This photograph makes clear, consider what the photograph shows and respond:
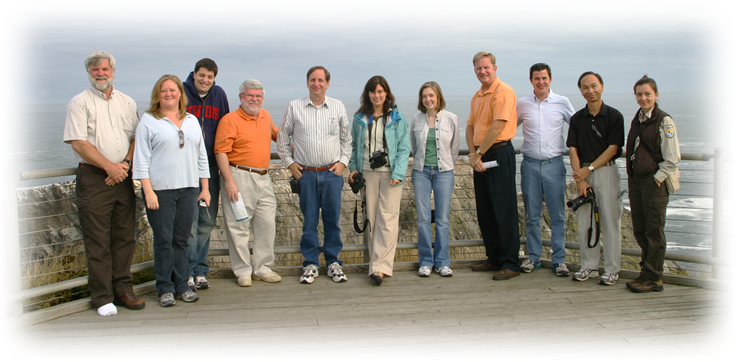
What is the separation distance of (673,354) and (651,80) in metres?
2.09

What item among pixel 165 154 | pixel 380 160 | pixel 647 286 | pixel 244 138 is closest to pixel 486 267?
pixel 647 286

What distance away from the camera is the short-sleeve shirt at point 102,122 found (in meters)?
3.55

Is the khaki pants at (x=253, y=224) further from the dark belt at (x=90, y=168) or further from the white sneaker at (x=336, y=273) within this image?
the dark belt at (x=90, y=168)

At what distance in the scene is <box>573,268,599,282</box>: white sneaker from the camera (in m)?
4.48

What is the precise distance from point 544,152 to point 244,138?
2.58m

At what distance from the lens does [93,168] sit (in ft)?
12.1

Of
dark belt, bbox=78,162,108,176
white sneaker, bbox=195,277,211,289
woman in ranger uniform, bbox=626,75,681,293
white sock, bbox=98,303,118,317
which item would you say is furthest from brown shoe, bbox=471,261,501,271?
dark belt, bbox=78,162,108,176

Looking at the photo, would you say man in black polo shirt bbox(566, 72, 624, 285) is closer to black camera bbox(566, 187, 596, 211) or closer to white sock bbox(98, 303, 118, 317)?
black camera bbox(566, 187, 596, 211)

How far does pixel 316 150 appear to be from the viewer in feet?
14.4

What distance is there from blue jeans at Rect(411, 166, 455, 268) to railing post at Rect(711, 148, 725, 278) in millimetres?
2059

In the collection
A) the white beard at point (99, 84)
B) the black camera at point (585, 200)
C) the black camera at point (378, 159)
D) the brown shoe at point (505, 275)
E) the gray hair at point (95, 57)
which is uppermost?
the gray hair at point (95, 57)

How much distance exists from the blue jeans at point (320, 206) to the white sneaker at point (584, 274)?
2.08 m

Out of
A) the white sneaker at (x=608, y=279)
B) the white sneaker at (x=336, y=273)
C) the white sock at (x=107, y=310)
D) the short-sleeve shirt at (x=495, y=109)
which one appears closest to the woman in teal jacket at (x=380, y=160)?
the white sneaker at (x=336, y=273)

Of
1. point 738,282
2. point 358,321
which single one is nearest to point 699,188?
point 738,282
